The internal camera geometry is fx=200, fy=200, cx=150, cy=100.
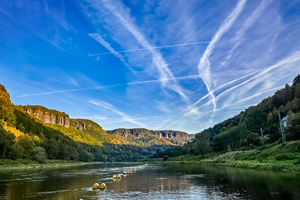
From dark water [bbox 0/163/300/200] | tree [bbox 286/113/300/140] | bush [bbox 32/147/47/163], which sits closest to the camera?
dark water [bbox 0/163/300/200]

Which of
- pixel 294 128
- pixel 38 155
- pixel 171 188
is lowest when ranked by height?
pixel 171 188

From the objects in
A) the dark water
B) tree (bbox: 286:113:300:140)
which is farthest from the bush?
tree (bbox: 286:113:300:140)

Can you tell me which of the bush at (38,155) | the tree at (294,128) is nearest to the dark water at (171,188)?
the tree at (294,128)

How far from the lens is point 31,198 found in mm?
22656

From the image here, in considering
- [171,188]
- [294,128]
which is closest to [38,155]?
[171,188]

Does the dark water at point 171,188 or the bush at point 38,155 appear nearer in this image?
the dark water at point 171,188

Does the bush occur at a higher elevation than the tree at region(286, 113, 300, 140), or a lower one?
lower

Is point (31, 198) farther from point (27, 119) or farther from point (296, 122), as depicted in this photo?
point (27, 119)

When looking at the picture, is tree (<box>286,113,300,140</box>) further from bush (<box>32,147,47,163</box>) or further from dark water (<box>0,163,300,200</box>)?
bush (<box>32,147,47,163</box>)

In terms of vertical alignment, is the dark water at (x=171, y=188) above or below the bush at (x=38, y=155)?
below

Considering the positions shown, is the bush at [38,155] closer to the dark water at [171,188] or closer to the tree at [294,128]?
the dark water at [171,188]

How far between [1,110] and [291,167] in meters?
163

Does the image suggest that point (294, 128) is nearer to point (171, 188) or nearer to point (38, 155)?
point (171, 188)

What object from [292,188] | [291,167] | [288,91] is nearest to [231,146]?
[288,91]
